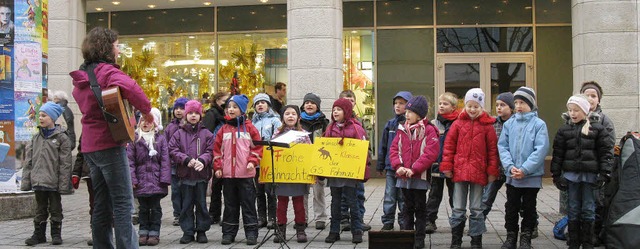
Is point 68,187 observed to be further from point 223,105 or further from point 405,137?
point 405,137

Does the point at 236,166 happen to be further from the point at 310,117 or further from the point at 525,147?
the point at 525,147

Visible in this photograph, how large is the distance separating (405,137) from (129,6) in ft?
41.9

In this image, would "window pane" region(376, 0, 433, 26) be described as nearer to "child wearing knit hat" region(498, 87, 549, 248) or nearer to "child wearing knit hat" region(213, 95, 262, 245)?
"child wearing knit hat" region(213, 95, 262, 245)

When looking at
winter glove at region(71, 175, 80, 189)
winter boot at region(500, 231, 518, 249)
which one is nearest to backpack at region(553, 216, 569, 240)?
winter boot at region(500, 231, 518, 249)

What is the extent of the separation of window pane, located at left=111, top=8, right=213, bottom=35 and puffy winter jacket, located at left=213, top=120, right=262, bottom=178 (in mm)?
10886

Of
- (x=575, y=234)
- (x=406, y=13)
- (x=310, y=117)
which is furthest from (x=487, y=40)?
(x=575, y=234)

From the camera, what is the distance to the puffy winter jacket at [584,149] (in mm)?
8477

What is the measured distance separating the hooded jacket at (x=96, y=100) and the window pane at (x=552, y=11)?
45.4 feet

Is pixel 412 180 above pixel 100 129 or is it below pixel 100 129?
below

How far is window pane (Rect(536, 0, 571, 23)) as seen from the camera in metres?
18.8

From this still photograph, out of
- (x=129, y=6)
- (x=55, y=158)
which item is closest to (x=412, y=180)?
(x=55, y=158)

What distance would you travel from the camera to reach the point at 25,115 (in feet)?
40.4

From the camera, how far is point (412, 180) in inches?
359

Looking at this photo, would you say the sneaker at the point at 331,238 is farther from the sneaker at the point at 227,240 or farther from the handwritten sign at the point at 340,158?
the sneaker at the point at 227,240
